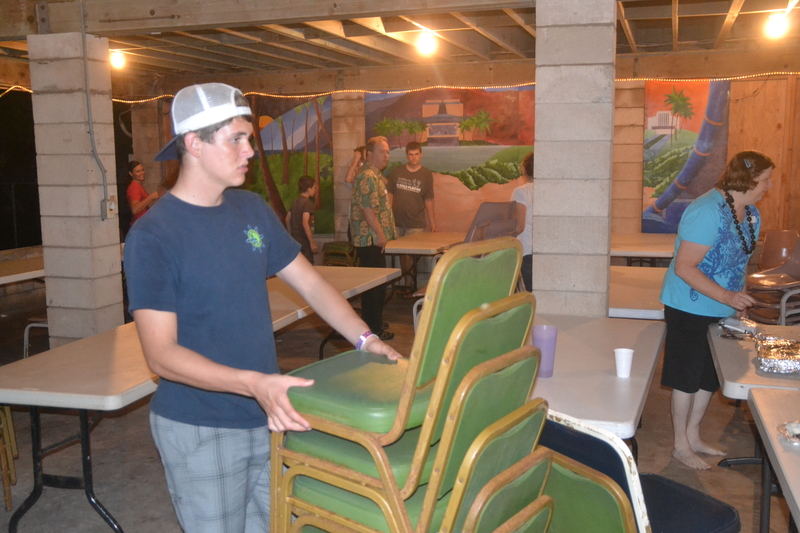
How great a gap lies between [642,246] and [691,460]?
3248 mm

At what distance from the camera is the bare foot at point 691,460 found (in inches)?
148

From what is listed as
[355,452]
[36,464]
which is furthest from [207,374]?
[36,464]

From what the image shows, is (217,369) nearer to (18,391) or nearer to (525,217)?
(18,391)

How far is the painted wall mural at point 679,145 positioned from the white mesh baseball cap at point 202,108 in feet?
25.7

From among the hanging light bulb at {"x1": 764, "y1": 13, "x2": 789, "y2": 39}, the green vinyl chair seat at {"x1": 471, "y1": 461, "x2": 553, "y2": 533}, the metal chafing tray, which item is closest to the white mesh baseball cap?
the green vinyl chair seat at {"x1": 471, "y1": 461, "x2": 553, "y2": 533}

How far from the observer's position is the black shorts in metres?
3.47

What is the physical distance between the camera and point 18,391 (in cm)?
258

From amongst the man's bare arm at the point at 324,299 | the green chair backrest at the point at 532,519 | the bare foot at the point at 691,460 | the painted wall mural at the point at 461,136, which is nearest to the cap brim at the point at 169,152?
the man's bare arm at the point at 324,299

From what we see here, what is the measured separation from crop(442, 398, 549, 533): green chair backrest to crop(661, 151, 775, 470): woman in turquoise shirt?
1.92m

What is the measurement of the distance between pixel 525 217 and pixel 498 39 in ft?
9.09

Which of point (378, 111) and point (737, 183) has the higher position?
point (378, 111)

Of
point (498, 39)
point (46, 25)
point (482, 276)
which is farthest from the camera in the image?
point (498, 39)

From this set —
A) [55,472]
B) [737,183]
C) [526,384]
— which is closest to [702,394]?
[737,183]

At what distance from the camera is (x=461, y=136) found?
31.3 feet
